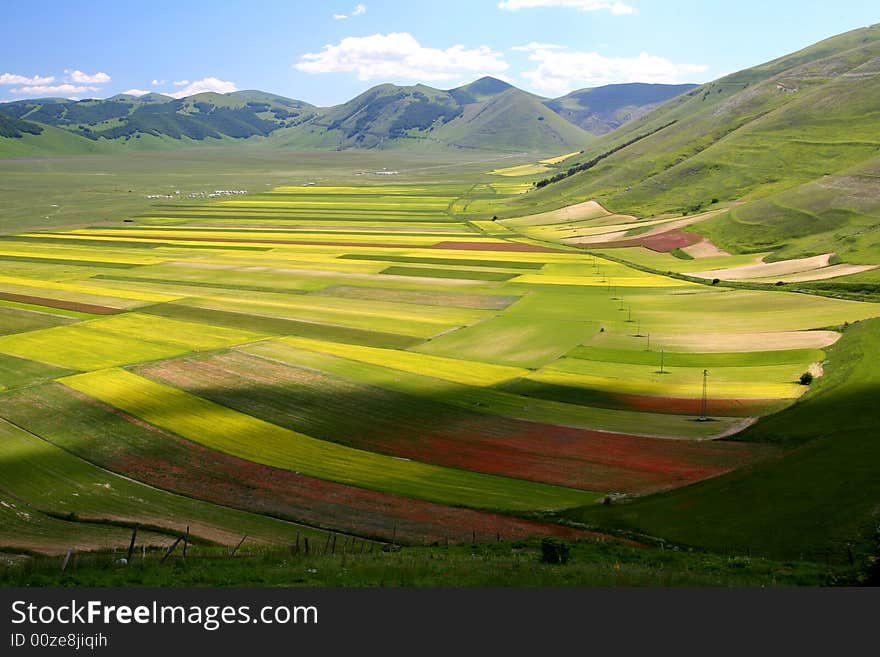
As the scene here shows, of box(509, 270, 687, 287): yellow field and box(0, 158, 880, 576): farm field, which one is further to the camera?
box(509, 270, 687, 287): yellow field

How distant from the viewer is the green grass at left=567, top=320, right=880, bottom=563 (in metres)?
37.2

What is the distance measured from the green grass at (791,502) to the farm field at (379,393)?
2329 millimetres

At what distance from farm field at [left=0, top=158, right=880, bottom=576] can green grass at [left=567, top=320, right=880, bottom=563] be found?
2.33 metres

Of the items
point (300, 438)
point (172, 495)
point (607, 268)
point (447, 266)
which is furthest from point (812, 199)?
point (172, 495)

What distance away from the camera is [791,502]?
1657 inches

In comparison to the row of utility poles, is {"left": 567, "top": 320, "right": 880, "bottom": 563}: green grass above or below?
below

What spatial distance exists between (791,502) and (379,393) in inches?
1337

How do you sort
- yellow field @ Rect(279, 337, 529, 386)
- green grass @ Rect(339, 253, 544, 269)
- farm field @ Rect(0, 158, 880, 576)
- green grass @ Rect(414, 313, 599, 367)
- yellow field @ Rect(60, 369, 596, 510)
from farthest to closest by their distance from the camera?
green grass @ Rect(339, 253, 544, 269), green grass @ Rect(414, 313, 599, 367), yellow field @ Rect(279, 337, 529, 386), yellow field @ Rect(60, 369, 596, 510), farm field @ Rect(0, 158, 880, 576)

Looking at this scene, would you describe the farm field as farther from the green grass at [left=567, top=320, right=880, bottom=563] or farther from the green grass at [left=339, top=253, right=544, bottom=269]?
the green grass at [left=339, top=253, right=544, bottom=269]

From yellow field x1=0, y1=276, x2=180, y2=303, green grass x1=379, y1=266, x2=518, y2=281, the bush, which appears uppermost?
green grass x1=379, y1=266, x2=518, y2=281

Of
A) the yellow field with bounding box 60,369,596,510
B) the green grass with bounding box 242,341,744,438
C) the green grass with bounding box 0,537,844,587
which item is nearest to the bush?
the green grass with bounding box 0,537,844,587

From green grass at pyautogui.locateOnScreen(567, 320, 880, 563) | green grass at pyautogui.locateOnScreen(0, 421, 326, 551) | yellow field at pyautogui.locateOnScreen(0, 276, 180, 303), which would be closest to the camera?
green grass at pyautogui.locateOnScreen(567, 320, 880, 563)

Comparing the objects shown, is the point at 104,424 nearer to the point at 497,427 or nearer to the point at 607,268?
the point at 497,427

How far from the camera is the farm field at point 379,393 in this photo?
45.0m
